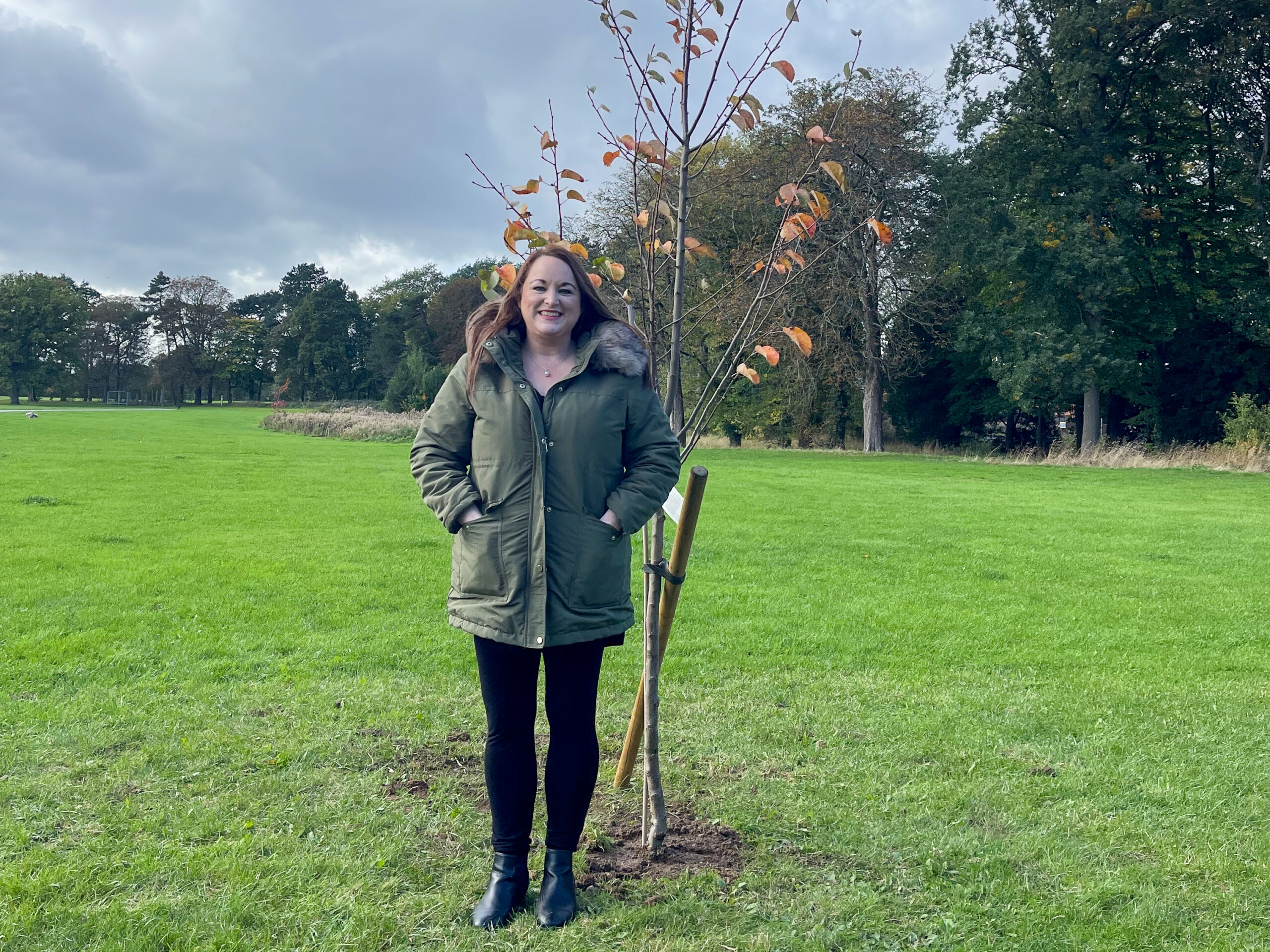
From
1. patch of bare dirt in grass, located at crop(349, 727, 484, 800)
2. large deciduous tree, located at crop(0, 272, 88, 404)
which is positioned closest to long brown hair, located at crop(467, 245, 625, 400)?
patch of bare dirt in grass, located at crop(349, 727, 484, 800)

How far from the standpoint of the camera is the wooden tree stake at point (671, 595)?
3135mm

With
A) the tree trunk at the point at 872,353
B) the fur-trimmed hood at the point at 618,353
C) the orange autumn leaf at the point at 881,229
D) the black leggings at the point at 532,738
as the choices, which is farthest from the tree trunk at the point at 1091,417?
the black leggings at the point at 532,738

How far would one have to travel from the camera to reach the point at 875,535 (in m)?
11.2

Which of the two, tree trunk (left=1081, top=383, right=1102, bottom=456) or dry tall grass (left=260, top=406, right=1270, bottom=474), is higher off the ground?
tree trunk (left=1081, top=383, right=1102, bottom=456)

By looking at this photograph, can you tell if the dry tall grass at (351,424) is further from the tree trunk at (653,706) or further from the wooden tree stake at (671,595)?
the tree trunk at (653,706)

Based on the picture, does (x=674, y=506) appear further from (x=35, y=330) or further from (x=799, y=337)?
(x=35, y=330)

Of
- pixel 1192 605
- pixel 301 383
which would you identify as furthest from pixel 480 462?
pixel 301 383

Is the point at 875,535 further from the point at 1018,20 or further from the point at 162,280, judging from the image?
the point at 162,280

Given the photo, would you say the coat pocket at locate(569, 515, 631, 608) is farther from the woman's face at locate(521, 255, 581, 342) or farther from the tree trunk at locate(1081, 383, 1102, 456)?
the tree trunk at locate(1081, 383, 1102, 456)

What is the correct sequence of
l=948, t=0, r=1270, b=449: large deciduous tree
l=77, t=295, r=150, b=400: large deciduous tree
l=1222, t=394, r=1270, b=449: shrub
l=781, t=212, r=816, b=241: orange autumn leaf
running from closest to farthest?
l=781, t=212, r=816, b=241: orange autumn leaf → l=1222, t=394, r=1270, b=449: shrub → l=948, t=0, r=1270, b=449: large deciduous tree → l=77, t=295, r=150, b=400: large deciduous tree

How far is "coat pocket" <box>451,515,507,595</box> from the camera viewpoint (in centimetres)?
270

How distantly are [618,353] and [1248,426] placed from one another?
1007 inches

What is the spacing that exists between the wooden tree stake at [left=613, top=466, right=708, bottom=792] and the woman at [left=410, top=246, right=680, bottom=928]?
0.27 metres

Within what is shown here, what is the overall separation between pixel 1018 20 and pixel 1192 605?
81.6ft
